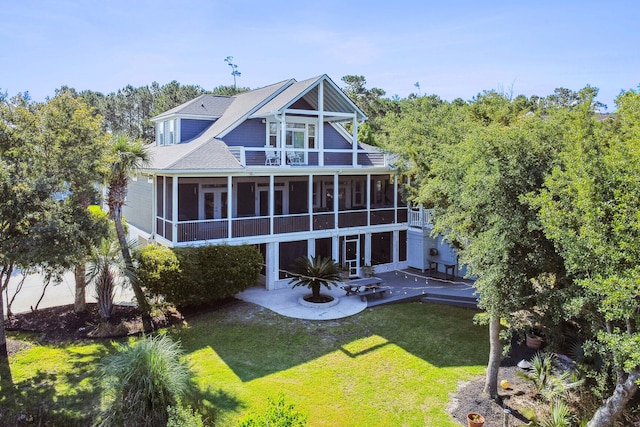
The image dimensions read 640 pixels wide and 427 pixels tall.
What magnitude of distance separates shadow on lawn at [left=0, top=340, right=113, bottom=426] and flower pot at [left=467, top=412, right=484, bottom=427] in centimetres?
808

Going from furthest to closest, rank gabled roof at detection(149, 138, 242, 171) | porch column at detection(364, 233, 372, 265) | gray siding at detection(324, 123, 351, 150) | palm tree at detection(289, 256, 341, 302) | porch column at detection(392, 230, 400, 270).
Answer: gray siding at detection(324, 123, 351, 150) < porch column at detection(392, 230, 400, 270) < porch column at detection(364, 233, 372, 265) < palm tree at detection(289, 256, 341, 302) < gabled roof at detection(149, 138, 242, 171)

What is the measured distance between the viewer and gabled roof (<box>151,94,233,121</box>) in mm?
24312

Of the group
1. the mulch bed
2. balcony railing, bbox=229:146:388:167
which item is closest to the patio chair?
balcony railing, bbox=229:146:388:167

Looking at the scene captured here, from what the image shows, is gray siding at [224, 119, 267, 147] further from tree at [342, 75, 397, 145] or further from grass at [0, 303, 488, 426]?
tree at [342, 75, 397, 145]

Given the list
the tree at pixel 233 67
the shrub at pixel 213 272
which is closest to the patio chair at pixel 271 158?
the shrub at pixel 213 272

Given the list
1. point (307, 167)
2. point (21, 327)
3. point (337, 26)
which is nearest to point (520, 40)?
point (337, 26)

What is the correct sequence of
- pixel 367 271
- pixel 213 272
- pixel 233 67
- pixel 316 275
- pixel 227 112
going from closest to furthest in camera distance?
pixel 213 272 → pixel 316 275 → pixel 367 271 → pixel 227 112 → pixel 233 67

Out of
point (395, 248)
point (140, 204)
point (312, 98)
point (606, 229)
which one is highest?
point (312, 98)

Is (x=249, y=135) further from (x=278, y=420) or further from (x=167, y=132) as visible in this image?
(x=278, y=420)

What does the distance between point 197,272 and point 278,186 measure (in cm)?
748

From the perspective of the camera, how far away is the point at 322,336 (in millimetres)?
13906

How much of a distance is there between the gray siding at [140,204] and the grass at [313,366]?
8.69m

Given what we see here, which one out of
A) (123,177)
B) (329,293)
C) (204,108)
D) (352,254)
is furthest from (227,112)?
(329,293)

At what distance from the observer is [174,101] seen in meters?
52.7
